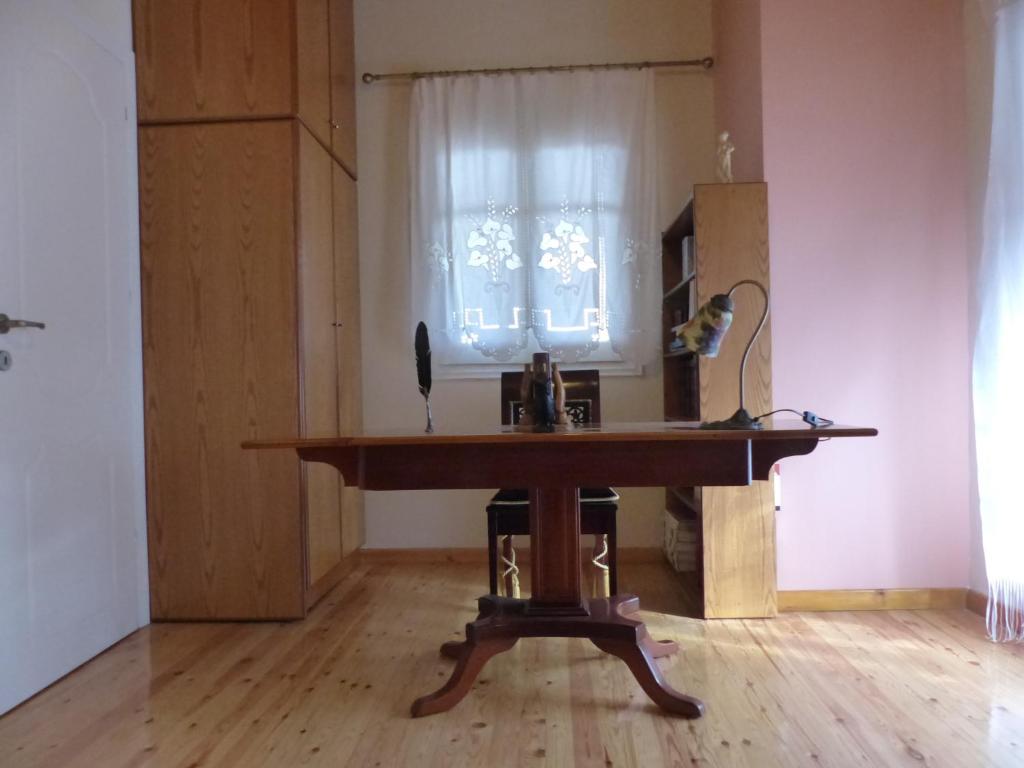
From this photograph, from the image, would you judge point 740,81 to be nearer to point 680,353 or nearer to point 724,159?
point 724,159

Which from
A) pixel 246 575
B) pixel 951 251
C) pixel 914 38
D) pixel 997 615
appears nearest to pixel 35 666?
pixel 246 575

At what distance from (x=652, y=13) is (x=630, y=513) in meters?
2.50

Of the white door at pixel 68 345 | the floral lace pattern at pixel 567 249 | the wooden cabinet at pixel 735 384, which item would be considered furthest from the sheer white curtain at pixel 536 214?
the white door at pixel 68 345

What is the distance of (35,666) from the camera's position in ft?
6.96

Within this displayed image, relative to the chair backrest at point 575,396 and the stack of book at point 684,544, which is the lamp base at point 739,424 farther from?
the stack of book at point 684,544

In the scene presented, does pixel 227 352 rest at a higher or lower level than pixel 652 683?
higher

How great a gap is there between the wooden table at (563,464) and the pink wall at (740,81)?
144 cm

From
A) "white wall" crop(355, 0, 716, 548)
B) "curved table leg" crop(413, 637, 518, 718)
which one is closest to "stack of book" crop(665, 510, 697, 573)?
"white wall" crop(355, 0, 716, 548)

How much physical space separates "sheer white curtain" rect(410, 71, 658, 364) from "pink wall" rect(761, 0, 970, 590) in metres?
0.85

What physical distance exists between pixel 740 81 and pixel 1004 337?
148 cm

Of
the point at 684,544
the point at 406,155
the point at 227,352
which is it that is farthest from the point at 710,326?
the point at 406,155

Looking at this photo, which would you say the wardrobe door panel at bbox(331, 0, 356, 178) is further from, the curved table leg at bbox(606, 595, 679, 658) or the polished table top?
the curved table leg at bbox(606, 595, 679, 658)

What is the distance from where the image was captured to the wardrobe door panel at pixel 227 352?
2.71 m

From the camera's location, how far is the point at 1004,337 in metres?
2.39
